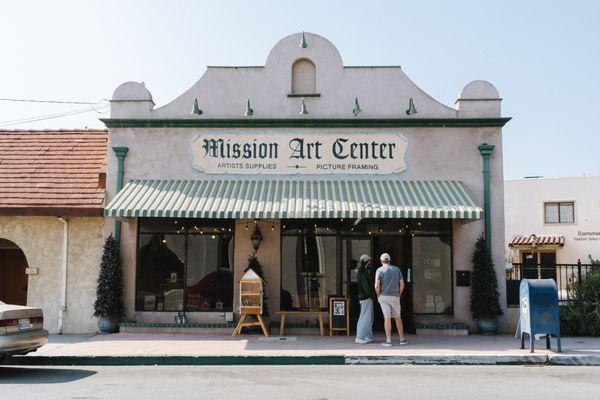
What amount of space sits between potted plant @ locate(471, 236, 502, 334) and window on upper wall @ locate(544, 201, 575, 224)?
25609mm

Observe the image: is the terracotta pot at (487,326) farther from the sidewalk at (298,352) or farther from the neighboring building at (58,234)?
the neighboring building at (58,234)

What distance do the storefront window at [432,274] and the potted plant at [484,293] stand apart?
0.65 m

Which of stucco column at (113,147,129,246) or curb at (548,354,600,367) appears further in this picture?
stucco column at (113,147,129,246)

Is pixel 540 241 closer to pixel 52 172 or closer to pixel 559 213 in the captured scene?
pixel 559 213

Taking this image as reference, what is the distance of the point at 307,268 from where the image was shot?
14750 mm

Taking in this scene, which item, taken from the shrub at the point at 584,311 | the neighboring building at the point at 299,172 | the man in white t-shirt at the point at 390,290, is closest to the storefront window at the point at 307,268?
the neighboring building at the point at 299,172

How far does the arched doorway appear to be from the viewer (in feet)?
59.2

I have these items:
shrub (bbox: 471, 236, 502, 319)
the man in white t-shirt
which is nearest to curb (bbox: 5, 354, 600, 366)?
the man in white t-shirt

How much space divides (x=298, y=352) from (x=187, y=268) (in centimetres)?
438

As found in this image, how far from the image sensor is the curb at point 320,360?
10875mm

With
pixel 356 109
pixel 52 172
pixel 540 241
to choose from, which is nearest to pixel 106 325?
pixel 52 172
